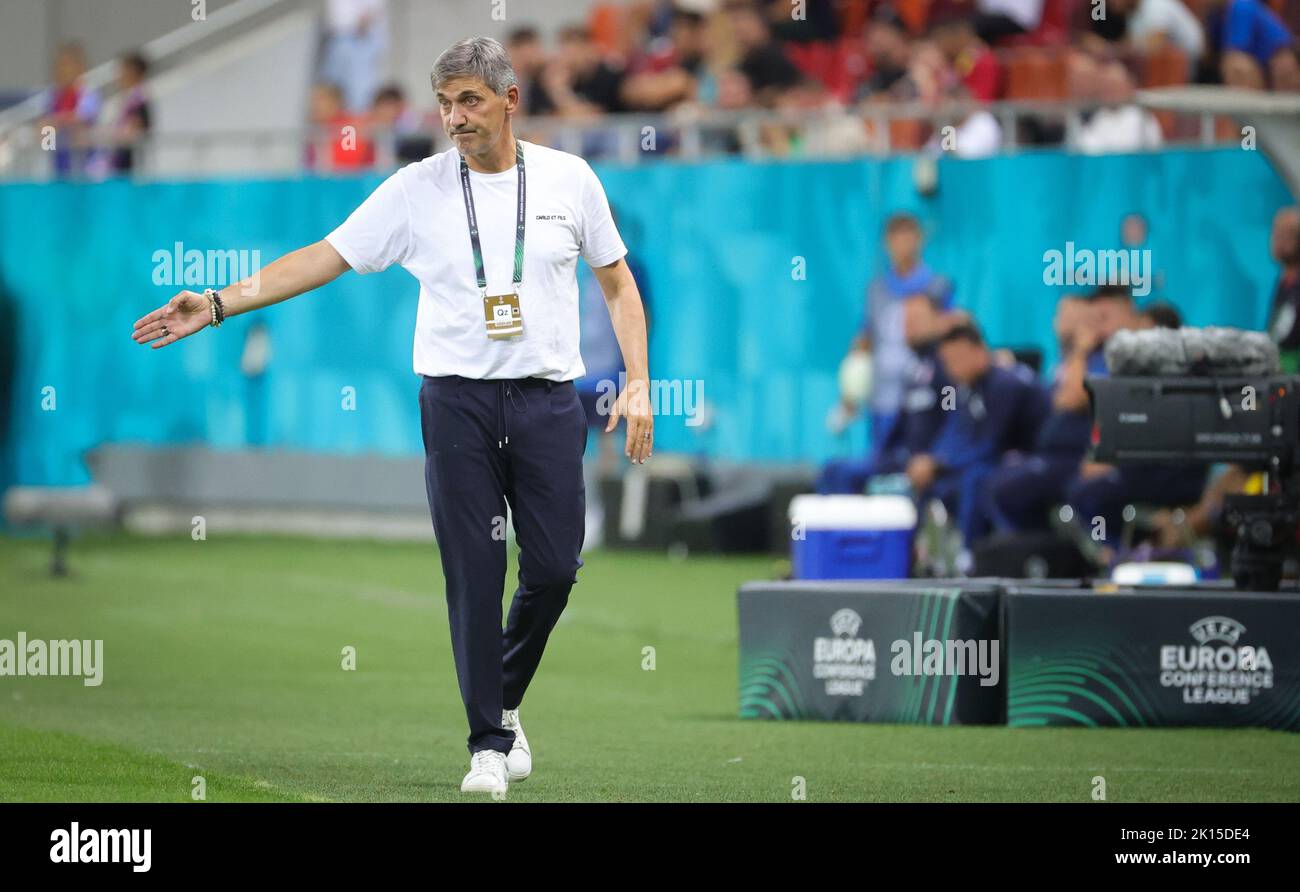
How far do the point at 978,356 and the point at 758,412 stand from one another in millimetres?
3798

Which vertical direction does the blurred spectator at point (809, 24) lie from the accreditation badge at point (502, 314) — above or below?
above

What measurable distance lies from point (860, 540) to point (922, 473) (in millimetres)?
3472

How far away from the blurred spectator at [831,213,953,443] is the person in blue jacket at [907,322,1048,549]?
1611 mm

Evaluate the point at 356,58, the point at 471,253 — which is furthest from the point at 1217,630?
the point at 356,58

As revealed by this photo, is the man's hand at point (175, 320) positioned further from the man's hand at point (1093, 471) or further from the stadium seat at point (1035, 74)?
the stadium seat at point (1035, 74)

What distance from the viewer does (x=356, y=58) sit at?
24172 millimetres

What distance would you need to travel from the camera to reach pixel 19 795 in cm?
822

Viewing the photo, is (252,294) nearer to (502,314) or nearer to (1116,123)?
(502,314)

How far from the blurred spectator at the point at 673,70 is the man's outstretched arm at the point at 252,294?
1249 centimetres

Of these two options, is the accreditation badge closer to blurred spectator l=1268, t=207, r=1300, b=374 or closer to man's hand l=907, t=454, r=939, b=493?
blurred spectator l=1268, t=207, r=1300, b=374

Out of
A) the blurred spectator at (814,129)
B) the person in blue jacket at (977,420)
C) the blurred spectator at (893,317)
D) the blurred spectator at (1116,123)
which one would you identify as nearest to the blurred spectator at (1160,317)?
the person in blue jacket at (977,420)

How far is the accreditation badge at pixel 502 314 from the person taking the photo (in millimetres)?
7875

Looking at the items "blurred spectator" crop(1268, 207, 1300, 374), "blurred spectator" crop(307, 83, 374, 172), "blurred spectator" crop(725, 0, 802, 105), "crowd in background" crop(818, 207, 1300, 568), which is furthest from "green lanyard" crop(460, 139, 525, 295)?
"blurred spectator" crop(307, 83, 374, 172)
